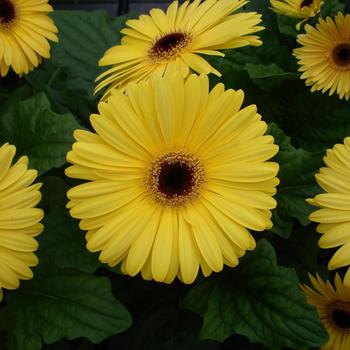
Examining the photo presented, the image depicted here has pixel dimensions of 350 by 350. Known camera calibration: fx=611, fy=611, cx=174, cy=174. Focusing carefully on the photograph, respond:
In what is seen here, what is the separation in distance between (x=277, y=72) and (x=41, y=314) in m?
0.57

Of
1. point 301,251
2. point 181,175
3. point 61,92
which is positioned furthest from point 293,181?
point 61,92

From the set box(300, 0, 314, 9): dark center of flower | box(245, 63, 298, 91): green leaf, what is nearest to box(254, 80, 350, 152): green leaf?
box(245, 63, 298, 91): green leaf

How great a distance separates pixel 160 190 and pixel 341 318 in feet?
1.18

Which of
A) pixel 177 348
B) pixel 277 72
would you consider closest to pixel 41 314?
pixel 177 348

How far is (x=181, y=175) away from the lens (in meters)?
0.82

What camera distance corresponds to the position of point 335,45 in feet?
3.54

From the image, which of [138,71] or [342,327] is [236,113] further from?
[342,327]

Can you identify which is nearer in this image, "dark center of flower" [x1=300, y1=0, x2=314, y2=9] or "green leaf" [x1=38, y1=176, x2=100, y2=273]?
"green leaf" [x1=38, y1=176, x2=100, y2=273]

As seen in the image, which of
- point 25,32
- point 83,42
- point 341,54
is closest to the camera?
point 341,54

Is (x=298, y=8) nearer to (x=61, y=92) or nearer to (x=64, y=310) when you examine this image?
(x=61, y=92)

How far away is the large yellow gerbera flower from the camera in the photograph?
2.94 feet

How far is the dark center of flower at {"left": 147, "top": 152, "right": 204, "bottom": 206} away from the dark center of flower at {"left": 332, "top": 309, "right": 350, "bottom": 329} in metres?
0.32

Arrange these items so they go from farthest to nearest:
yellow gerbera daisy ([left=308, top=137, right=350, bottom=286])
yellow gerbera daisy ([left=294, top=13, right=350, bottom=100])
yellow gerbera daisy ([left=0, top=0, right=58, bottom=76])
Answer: yellow gerbera daisy ([left=0, top=0, right=58, bottom=76]) → yellow gerbera daisy ([left=294, top=13, right=350, bottom=100]) → yellow gerbera daisy ([left=308, top=137, right=350, bottom=286])

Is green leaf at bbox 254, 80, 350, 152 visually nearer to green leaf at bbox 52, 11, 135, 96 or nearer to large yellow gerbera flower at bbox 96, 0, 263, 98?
large yellow gerbera flower at bbox 96, 0, 263, 98
